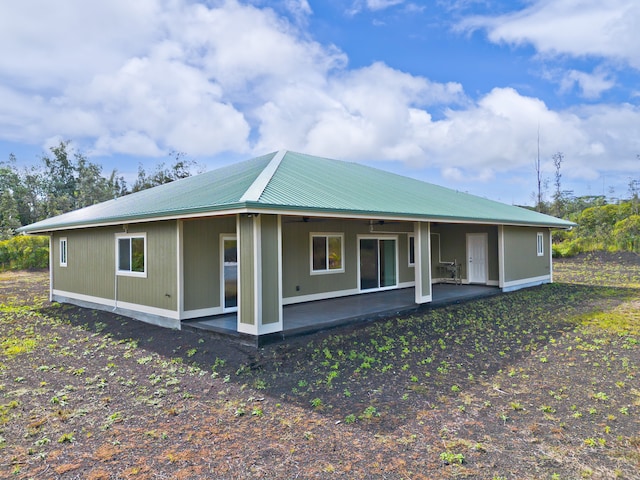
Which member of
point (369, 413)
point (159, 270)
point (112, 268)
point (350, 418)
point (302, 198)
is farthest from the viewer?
point (112, 268)

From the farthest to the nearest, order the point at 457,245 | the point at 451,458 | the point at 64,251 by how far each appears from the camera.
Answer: the point at 457,245
the point at 64,251
the point at 451,458

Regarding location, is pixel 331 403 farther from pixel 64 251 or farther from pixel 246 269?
pixel 64 251

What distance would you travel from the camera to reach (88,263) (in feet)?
33.5

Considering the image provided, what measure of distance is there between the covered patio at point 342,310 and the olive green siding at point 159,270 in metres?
0.75

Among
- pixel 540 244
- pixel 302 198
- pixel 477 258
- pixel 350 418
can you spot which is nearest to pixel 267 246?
pixel 302 198

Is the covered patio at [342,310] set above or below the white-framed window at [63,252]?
below

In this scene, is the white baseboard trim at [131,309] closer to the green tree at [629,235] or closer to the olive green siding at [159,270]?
the olive green siding at [159,270]

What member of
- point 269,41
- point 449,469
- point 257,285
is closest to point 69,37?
point 269,41

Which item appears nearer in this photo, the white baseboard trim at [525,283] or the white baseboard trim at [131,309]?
the white baseboard trim at [131,309]

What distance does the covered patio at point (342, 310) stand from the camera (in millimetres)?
7114

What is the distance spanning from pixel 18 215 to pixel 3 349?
30312 mm

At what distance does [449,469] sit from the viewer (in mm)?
2988

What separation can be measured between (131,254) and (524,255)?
12293 millimetres

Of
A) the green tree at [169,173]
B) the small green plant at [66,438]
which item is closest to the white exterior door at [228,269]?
the small green plant at [66,438]
